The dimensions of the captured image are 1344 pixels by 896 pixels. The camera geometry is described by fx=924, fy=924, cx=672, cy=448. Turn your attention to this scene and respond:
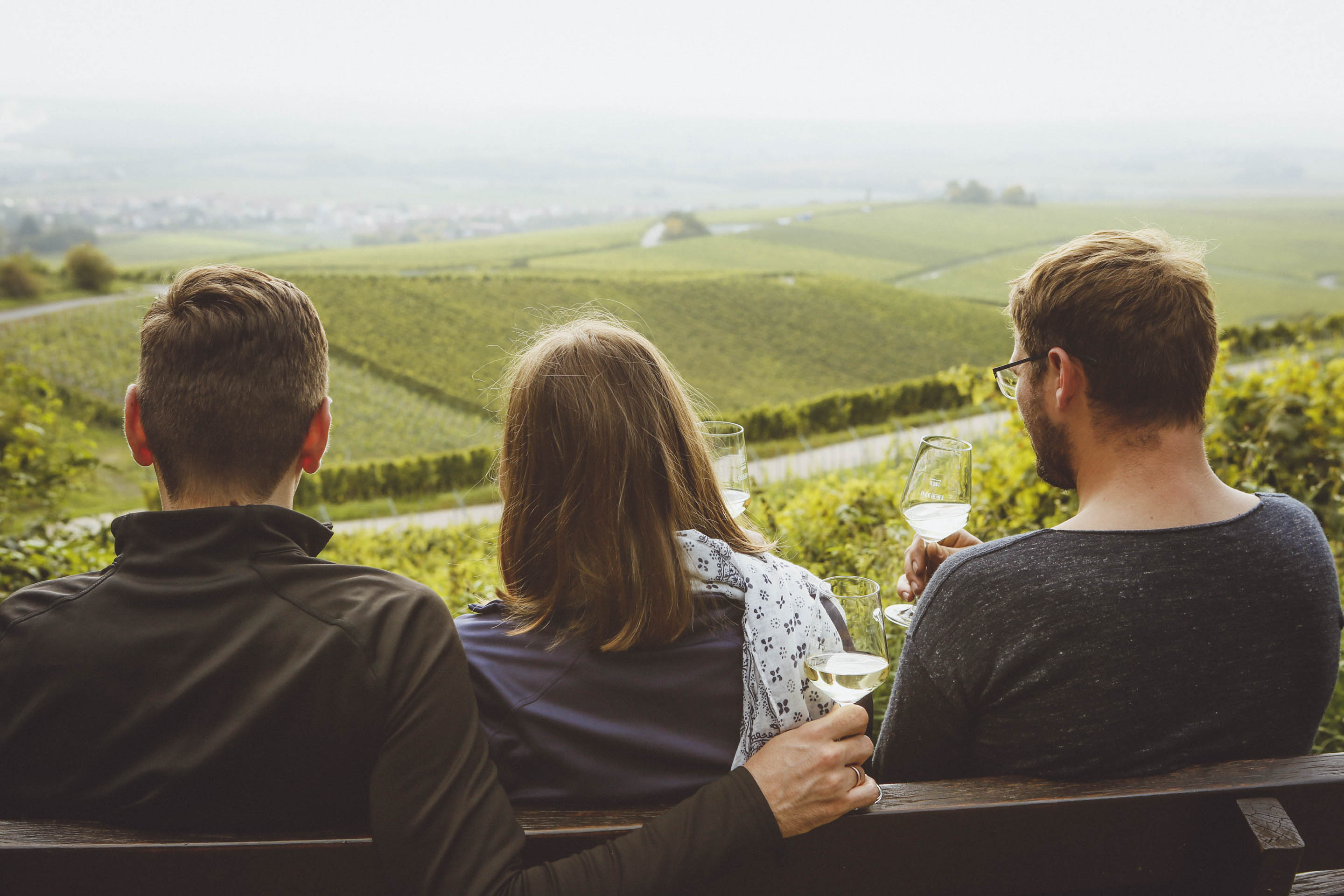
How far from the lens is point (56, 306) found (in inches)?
1795

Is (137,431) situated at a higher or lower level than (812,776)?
higher

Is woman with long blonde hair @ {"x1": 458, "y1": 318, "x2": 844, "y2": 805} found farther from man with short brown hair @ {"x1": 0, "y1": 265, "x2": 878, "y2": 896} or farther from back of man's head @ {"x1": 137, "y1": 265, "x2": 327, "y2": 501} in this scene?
back of man's head @ {"x1": 137, "y1": 265, "x2": 327, "y2": 501}

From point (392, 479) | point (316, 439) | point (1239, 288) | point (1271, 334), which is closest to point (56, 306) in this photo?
point (392, 479)

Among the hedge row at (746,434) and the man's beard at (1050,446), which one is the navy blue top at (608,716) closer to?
the man's beard at (1050,446)

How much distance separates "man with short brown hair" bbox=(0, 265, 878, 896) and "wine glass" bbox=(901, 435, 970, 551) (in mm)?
A: 978

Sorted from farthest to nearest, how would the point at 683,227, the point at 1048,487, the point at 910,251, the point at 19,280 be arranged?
the point at 683,227 < the point at 910,251 < the point at 19,280 < the point at 1048,487

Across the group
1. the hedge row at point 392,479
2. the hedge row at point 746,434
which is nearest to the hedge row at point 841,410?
the hedge row at point 746,434

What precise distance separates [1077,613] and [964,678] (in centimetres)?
24

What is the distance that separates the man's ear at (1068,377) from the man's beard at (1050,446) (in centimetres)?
7

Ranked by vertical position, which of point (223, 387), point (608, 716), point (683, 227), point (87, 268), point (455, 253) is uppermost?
point (683, 227)

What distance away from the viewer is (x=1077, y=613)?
5.30 feet

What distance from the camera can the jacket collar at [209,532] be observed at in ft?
4.74

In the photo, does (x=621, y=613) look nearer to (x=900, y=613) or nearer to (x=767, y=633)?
(x=767, y=633)

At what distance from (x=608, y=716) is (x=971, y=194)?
102992 mm
